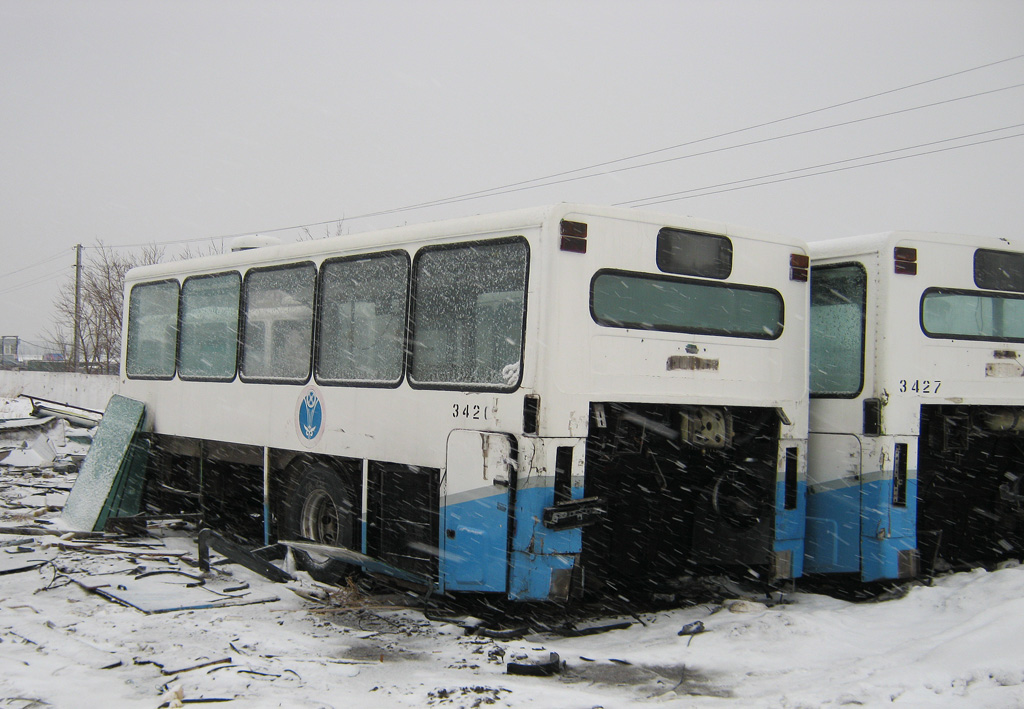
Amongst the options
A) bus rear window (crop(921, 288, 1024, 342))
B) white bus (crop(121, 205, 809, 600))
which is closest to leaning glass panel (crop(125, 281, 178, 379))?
white bus (crop(121, 205, 809, 600))

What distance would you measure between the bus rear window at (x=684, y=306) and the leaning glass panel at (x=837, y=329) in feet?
2.10

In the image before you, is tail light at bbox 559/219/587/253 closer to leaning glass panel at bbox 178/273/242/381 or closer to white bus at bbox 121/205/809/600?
white bus at bbox 121/205/809/600

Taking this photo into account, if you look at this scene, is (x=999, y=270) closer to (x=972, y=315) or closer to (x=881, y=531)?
(x=972, y=315)

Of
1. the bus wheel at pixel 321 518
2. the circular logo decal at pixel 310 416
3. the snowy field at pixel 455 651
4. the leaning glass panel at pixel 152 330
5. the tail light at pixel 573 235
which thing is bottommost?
the snowy field at pixel 455 651

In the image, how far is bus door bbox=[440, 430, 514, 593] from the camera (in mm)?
5812

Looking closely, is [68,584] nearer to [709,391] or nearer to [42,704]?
[42,704]

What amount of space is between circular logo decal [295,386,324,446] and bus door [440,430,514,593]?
1.81 metres

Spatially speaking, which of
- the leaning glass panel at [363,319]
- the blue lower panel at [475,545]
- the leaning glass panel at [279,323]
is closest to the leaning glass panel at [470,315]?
the leaning glass panel at [363,319]

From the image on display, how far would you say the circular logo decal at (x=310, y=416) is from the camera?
7.66m

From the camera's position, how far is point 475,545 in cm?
598

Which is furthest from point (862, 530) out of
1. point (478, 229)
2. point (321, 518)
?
point (321, 518)

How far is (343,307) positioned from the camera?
7.58 m

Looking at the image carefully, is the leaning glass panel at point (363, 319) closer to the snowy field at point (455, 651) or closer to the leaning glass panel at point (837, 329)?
the snowy field at point (455, 651)

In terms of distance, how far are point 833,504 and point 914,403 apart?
0.99 m
